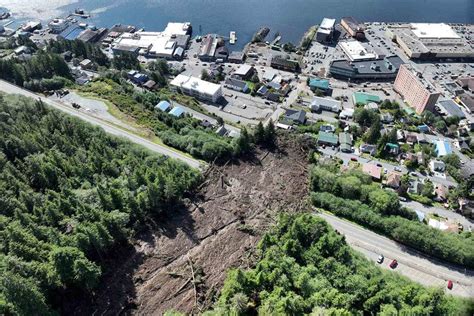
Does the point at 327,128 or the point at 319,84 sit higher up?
the point at 319,84

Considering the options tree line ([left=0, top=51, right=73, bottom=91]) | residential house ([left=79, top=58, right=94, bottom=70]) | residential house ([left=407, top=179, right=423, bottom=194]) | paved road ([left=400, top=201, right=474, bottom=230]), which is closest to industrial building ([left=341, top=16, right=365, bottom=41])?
residential house ([left=407, top=179, right=423, bottom=194])

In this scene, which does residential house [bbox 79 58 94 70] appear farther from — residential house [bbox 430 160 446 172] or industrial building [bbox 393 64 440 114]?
residential house [bbox 430 160 446 172]

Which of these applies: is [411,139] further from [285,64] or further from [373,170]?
[285,64]

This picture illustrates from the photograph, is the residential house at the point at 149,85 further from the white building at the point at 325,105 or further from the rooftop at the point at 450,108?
the rooftop at the point at 450,108

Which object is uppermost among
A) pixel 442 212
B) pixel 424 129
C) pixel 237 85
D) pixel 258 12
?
pixel 258 12

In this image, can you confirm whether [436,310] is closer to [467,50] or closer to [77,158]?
[77,158]

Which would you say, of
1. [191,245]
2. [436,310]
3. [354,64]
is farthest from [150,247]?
[354,64]

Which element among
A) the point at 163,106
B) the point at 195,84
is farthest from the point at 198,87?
the point at 163,106

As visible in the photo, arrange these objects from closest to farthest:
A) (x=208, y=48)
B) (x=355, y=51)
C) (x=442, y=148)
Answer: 1. (x=442, y=148)
2. (x=355, y=51)
3. (x=208, y=48)
